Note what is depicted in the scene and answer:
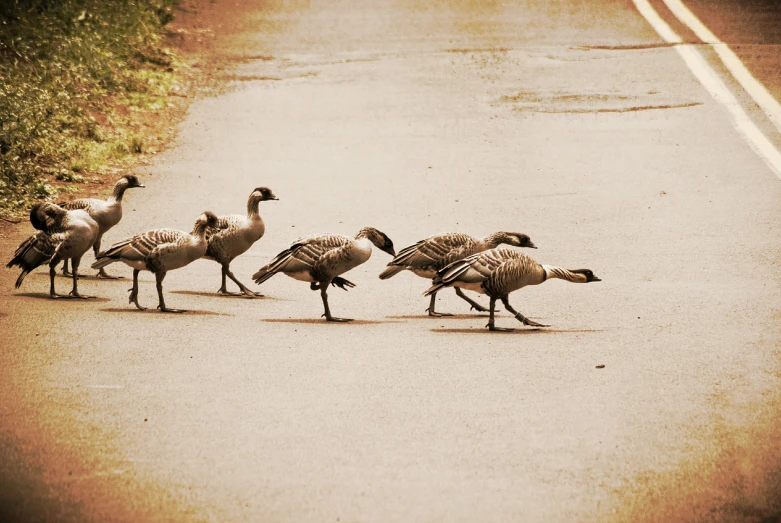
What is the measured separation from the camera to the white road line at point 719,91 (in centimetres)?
1462

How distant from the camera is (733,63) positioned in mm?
18672

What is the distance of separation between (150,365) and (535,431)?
296 centimetres

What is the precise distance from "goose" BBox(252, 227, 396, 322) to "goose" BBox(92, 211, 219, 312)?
2.11 feet

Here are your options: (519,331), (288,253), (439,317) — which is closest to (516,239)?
(439,317)

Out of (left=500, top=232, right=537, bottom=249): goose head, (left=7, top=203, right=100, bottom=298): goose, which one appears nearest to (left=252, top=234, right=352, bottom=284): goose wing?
(left=500, top=232, right=537, bottom=249): goose head

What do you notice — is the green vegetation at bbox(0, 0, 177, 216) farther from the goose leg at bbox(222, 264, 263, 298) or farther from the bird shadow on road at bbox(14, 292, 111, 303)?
the goose leg at bbox(222, 264, 263, 298)

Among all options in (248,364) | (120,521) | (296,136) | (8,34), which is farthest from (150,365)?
Answer: (8,34)

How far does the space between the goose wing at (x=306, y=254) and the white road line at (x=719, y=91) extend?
6.85 meters

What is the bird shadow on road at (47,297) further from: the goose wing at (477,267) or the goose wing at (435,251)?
the goose wing at (477,267)

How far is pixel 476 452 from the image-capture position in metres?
6.14

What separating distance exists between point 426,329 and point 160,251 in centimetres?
248

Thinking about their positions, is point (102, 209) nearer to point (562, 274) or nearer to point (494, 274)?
point (494, 274)

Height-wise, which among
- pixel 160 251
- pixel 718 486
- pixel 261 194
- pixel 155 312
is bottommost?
pixel 155 312

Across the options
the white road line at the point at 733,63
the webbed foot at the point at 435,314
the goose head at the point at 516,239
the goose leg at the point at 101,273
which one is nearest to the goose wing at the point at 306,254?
the webbed foot at the point at 435,314
